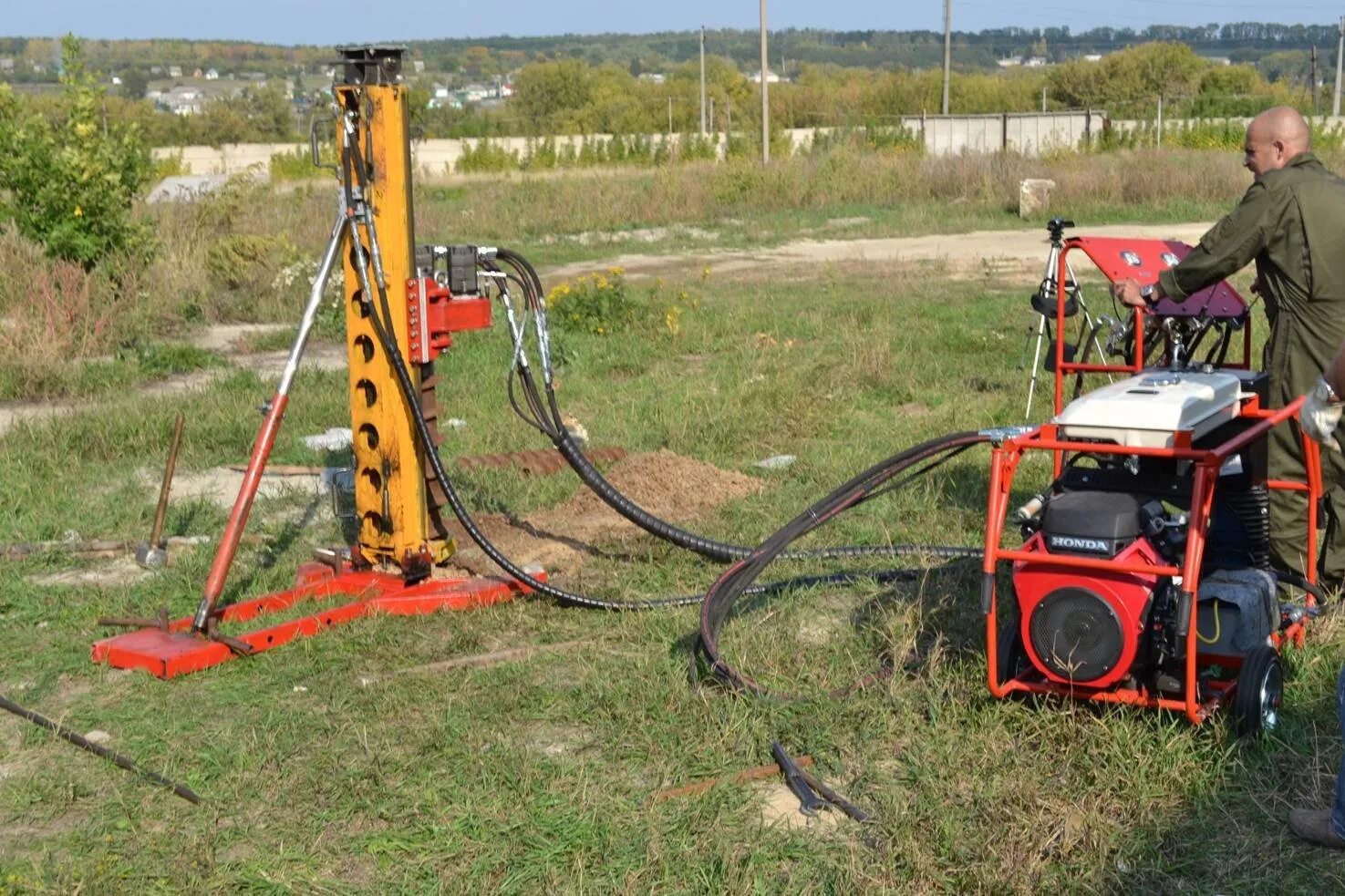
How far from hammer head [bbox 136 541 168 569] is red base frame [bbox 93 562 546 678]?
55cm

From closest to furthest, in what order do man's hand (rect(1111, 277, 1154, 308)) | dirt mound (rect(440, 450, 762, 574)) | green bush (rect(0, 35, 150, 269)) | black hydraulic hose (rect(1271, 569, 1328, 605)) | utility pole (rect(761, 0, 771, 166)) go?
1. black hydraulic hose (rect(1271, 569, 1328, 605))
2. man's hand (rect(1111, 277, 1154, 308))
3. dirt mound (rect(440, 450, 762, 574))
4. green bush (rect(0, 35, 150, 269))
5. utility pole (rect(761, 0, 771, 166))

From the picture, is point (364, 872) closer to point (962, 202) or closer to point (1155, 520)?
point (1155, 520)

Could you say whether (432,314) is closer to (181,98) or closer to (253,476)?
(253,476)

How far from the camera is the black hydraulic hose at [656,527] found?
19.6ft

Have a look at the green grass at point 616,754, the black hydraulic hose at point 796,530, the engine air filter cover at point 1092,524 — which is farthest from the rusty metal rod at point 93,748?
the engine air filter cover at point 1092,524

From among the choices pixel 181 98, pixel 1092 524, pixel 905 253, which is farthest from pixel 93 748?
pixel 181 98

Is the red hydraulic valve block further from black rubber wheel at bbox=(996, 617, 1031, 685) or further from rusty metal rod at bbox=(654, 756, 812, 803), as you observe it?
→ black rubber wheel at bbox=(996, 617, 1031, 685)

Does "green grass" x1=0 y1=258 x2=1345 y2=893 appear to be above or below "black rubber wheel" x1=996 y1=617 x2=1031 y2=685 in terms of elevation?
below

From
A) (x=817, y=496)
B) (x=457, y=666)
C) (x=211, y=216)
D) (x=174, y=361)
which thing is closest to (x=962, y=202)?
(x=211, y=216)

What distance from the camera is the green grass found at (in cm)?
380

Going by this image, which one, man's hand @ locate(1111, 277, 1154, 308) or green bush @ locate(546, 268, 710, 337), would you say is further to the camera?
green bush @ locate(546, 268, 710, 337)

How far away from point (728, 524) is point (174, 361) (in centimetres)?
636

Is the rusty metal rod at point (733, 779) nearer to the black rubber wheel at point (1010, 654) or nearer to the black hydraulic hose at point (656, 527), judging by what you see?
the black rubber wheel at point (1010, 654)

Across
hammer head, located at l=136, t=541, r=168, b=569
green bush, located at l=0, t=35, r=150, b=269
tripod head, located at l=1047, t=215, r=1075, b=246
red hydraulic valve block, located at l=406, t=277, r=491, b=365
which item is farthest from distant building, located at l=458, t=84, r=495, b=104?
red hydraulic valve block, located at l=406, t=277, r=491, b=365
